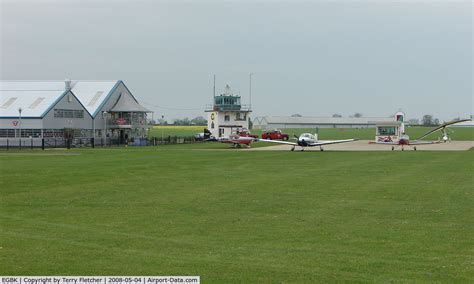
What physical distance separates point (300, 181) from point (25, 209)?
13275 mm

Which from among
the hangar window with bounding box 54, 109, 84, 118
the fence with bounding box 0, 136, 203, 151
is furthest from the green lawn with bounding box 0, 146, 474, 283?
the hangar window with bounding box 54, 109, 84, 118

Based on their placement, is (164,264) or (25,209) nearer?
(164,264)

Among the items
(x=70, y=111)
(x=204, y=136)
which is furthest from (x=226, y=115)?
(x=70, y=111)

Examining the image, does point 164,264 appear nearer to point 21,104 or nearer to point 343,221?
point 343,221

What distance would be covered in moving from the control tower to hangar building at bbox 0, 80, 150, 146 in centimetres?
1285

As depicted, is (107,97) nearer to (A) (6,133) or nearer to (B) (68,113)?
(B) (68,113)

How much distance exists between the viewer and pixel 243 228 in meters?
16.2

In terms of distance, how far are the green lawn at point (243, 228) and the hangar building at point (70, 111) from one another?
5006 cm

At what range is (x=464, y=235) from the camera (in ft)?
50.1

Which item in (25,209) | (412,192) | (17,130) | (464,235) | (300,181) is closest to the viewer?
(464,235)

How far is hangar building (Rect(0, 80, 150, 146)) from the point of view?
254 ft

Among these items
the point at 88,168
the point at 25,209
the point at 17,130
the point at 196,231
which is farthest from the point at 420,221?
the point at 17,130

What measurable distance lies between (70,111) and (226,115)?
30.2 m

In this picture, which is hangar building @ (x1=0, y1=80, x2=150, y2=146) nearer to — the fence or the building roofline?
the building roofline
